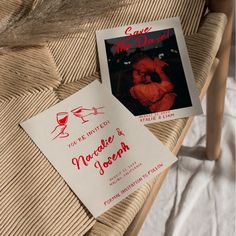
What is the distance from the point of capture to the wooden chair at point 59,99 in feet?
1.58

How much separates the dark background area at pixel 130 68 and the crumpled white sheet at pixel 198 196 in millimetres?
472

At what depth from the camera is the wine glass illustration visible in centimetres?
56

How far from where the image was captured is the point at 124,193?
49 cm

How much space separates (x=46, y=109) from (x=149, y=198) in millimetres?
202

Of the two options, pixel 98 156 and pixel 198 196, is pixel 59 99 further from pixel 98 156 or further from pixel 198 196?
pixel 198 196

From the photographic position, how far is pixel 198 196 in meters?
0.98

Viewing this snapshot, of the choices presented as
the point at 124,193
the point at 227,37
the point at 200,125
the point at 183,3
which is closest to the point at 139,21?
the point at 183,3

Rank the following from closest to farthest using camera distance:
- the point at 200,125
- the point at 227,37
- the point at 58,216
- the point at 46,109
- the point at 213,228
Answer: the point at 58,216 < the point at 46,109 < the point at 227,37 < the point at 213,228 < the point at 200,125

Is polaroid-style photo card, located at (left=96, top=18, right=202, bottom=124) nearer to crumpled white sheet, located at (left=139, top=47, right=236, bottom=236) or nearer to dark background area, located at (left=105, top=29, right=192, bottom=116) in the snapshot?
dark background area, located at (left=105, top=29, right=192, bottom=116)

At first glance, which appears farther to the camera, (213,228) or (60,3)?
(213,228)

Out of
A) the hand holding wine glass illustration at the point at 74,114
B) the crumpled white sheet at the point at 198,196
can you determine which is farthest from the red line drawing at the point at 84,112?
the crumpled white sheet at the point at 198,196

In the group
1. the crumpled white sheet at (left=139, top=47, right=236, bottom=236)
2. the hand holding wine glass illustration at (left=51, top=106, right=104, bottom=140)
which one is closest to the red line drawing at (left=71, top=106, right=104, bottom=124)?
the hand holding wine glass illustration at (left=51, top=106, right=104, bottom=140)

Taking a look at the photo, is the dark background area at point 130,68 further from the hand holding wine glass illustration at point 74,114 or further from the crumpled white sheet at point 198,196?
the crumpled white sheet at point 198,196

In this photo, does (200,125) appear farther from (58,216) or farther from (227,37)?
(58,216)
